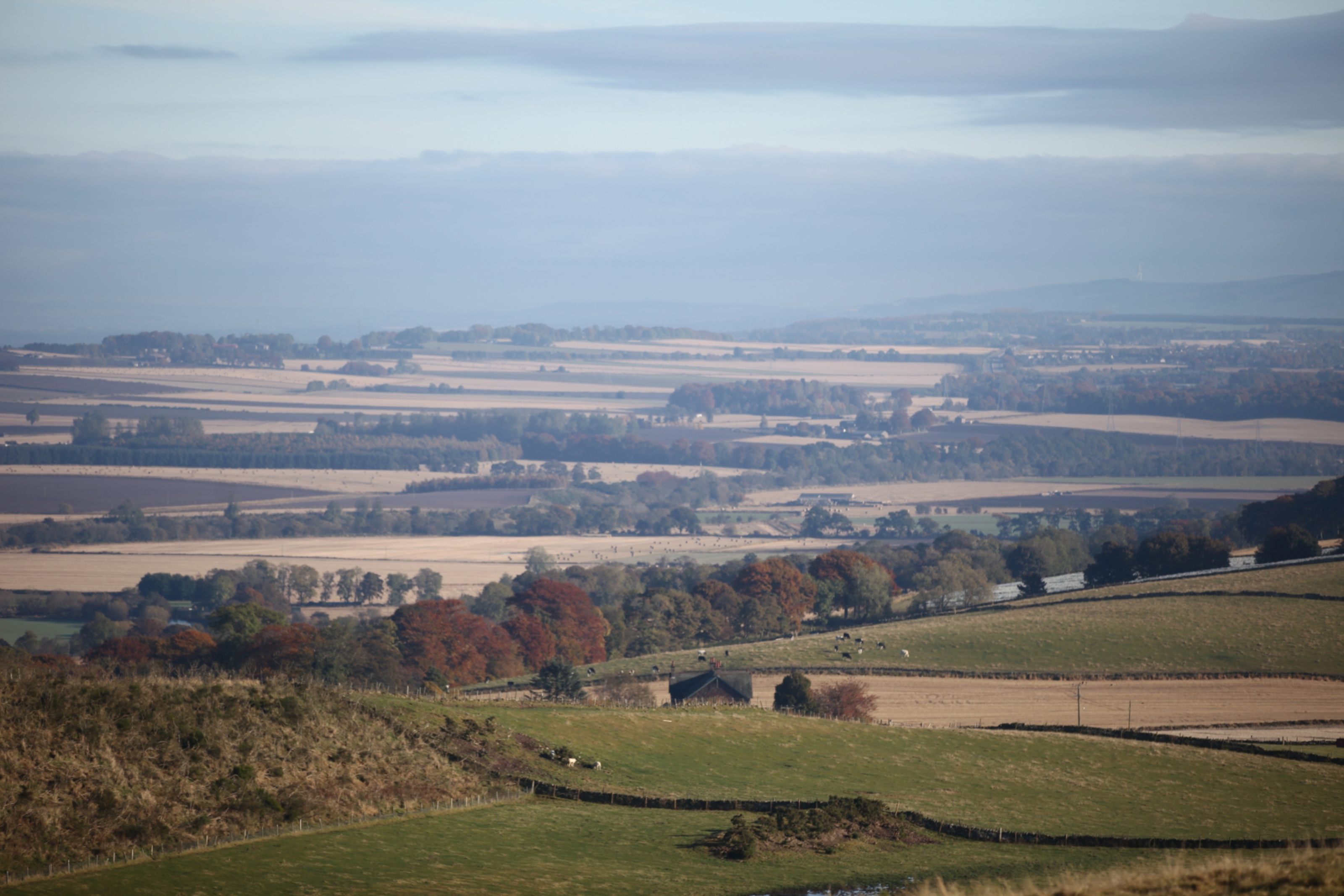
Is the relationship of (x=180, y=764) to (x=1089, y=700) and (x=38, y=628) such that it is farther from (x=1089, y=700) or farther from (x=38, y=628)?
(x=38, y=628)

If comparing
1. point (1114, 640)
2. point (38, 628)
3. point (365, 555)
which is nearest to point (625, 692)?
point (1114, 640)

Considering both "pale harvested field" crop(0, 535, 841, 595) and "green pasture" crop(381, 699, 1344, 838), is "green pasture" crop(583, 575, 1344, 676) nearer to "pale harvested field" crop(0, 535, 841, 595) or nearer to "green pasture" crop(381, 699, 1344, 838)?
"green pasture" crop(381, 699, 1344, 838)

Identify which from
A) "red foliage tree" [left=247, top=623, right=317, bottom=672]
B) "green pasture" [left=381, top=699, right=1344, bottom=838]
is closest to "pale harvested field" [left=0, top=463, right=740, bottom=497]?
"red foliage tree" [left=247, top=623, right=317, bottom=672]

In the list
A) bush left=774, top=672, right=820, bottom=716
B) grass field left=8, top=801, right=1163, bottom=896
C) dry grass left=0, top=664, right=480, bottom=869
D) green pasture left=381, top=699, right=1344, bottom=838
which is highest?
dry grass left=0, top=664, right=480, bottom=869

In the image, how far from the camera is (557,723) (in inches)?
1276

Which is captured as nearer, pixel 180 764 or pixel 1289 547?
pixel 180 764

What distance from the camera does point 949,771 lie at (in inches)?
1294

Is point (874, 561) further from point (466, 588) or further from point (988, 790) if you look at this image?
point (988, 790)

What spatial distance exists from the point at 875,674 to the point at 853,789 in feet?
94.8

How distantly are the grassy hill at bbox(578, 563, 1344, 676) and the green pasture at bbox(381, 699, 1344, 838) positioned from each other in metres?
21.5

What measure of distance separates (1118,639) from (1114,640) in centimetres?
30

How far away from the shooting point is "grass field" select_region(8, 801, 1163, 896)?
19.8m

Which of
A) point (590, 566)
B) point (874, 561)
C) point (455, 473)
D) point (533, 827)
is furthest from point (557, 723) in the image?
point (455, 473)

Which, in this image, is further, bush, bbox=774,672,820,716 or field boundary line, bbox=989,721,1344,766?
bush, bbox=774,672,820,716
